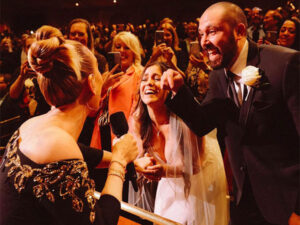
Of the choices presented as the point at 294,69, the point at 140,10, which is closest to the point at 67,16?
the point at 140,10

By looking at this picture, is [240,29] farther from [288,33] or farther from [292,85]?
[288,33]

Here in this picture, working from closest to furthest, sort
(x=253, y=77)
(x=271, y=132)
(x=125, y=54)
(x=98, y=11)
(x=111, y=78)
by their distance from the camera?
(x=253, y=77) → (x=271, y=132) → (x=111, y=78) → (x=125, y=54) → (x=98, y=11)

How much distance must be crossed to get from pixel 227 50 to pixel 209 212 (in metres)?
1.03

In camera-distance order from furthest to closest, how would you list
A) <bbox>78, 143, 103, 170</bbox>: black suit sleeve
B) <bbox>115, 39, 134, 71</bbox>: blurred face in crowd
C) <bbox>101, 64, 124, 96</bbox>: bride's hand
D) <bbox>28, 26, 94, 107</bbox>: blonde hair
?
<bbox>115, 39, 134, 71</bbox>: blurred face in crowd < <bbox>101, 64, 124, 96</bbox>: bride's hand < <bbox>78, 143, 103, 170</bbox>: black suit sleeve < <bbox>28, 26, 94, 107</bbox>: blonde hair

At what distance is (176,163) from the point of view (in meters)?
2.03

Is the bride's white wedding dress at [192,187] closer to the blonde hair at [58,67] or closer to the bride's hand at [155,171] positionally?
the bride's hand at [155,171]

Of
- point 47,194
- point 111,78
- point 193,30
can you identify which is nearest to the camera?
point 47,194

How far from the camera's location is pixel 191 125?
1803 mm

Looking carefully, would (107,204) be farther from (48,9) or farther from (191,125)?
(48,9)

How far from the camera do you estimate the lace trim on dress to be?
A: 3.59 feet

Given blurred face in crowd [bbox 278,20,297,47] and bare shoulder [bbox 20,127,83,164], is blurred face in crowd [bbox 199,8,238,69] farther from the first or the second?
blurred face in crowd [bbox 278,20,297,47]

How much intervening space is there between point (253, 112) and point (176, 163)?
651 millimetres

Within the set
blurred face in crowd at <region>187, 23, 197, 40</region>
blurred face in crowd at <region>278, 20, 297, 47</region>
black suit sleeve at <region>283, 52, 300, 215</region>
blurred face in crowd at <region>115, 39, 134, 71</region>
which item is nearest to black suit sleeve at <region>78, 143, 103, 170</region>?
black suit sleeve at <region>283, 52, 300, 215</region>

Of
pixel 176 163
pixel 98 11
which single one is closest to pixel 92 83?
pixel 176 163
